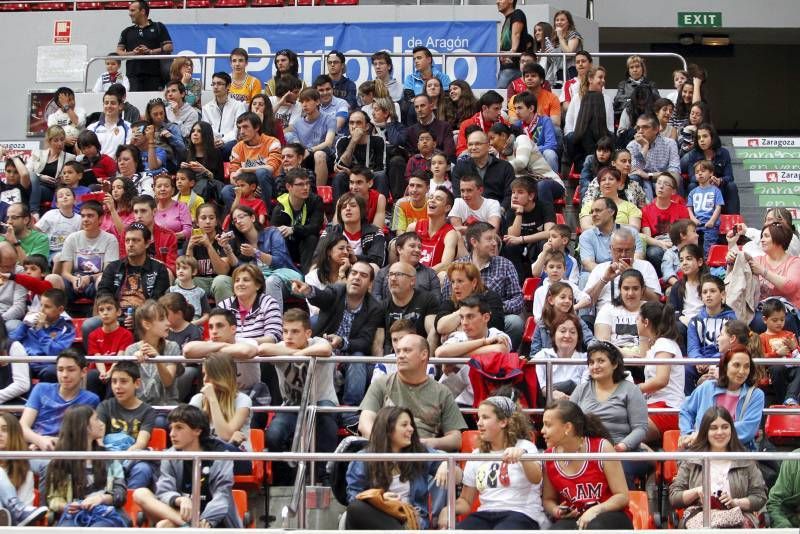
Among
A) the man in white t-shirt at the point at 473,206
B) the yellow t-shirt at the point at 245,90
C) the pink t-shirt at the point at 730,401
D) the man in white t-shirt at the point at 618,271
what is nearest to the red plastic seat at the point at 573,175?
the man in white t-shirt at the point at 473,206

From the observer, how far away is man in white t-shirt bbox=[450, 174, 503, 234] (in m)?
13.9

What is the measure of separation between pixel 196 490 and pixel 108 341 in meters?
3.09

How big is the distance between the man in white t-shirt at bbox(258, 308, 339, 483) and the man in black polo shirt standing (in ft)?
29.5

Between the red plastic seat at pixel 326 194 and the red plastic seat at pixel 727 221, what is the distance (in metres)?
3.86

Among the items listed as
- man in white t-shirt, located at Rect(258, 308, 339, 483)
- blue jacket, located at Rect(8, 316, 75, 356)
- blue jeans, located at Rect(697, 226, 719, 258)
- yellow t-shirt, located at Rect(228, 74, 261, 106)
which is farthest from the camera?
yellow t-shirt, located at Rect(228, 74, 261, 106)

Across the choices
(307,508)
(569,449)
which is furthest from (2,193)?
(569,449)

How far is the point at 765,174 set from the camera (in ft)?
57.5

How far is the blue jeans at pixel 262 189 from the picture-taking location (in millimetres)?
14961

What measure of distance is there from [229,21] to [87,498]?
12.6 meters

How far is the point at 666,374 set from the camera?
10664mm

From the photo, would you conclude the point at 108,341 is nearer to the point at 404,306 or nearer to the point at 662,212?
the point at 404,306

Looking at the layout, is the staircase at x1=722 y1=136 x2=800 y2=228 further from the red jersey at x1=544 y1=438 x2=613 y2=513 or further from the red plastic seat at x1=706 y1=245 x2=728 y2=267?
the red jersey at x1=544 y1=438 x2=613 y2=513

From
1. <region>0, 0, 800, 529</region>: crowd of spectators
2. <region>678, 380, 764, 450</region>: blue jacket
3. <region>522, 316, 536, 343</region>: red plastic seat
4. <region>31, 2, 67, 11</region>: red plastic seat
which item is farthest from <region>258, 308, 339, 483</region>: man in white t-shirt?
<region>31, 2, 67, 11</region>: red plastic seat

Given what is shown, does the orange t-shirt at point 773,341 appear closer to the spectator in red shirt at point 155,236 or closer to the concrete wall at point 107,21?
the spectator in red shirt at point 155,236
